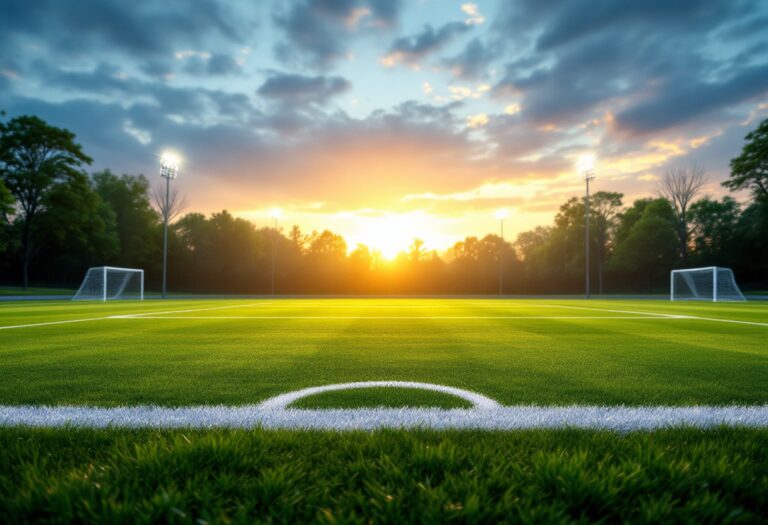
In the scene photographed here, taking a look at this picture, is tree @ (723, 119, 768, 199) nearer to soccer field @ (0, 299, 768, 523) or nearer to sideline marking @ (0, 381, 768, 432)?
soccer field @ (0, 299, 768, 523)

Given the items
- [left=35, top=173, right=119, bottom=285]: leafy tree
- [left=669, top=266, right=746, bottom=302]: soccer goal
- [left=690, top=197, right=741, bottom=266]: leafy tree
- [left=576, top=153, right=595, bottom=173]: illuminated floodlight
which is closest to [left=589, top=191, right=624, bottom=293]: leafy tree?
[left=690, top=197, right=741, bottom=266]: leafy tree

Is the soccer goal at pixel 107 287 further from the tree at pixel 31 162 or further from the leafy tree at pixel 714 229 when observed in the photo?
the leafy tree at pixel 714 229

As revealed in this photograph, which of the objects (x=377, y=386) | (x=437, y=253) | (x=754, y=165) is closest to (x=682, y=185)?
(x=754, y=165)

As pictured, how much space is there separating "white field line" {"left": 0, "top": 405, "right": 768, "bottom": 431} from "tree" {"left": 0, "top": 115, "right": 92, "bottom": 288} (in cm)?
3579

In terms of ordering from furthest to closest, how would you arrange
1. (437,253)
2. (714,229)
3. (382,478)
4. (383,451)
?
(437,253), (714,229), (383,451), (382,478)

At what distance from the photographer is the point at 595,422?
6.49ft

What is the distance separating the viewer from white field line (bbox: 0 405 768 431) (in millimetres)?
1910

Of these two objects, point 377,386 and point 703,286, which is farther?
point 703,286

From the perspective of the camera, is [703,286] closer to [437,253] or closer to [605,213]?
[605,213]

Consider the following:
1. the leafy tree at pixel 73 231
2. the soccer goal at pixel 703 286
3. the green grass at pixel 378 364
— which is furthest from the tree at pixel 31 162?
the soccer goal at pixel 703 286

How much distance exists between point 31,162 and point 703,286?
1909 inches

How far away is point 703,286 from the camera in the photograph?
2670cm

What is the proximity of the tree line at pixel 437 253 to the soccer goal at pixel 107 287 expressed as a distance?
10333 mm

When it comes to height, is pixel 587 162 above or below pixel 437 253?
above
